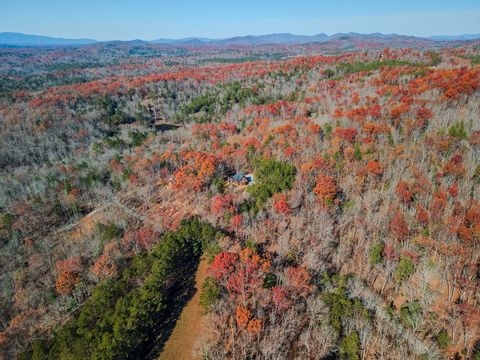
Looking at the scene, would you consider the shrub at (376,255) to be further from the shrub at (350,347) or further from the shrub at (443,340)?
the shrub at (350,347)

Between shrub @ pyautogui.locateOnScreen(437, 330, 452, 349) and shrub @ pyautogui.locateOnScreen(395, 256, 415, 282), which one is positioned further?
shrub @ pyautogui.locateOnScreen(395, 256, 415, 282)

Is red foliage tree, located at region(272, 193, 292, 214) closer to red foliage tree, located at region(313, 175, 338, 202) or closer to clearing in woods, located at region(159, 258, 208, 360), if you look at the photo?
red foliage tree, located at region(313, 175, 338, 202)

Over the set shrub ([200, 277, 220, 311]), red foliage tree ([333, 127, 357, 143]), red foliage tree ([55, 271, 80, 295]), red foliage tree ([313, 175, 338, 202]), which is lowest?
red foliage tree ([55, 271, 80, 295])

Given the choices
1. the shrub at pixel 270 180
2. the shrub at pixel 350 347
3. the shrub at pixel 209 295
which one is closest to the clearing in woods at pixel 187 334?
the shrub at pixel 209 295

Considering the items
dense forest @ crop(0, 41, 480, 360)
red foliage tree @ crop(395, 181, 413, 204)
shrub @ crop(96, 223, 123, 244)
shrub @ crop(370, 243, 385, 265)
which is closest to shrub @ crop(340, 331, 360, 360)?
dense forest @ crop(0, 41, 480, 360)

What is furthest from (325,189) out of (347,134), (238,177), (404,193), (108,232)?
(108,232)
